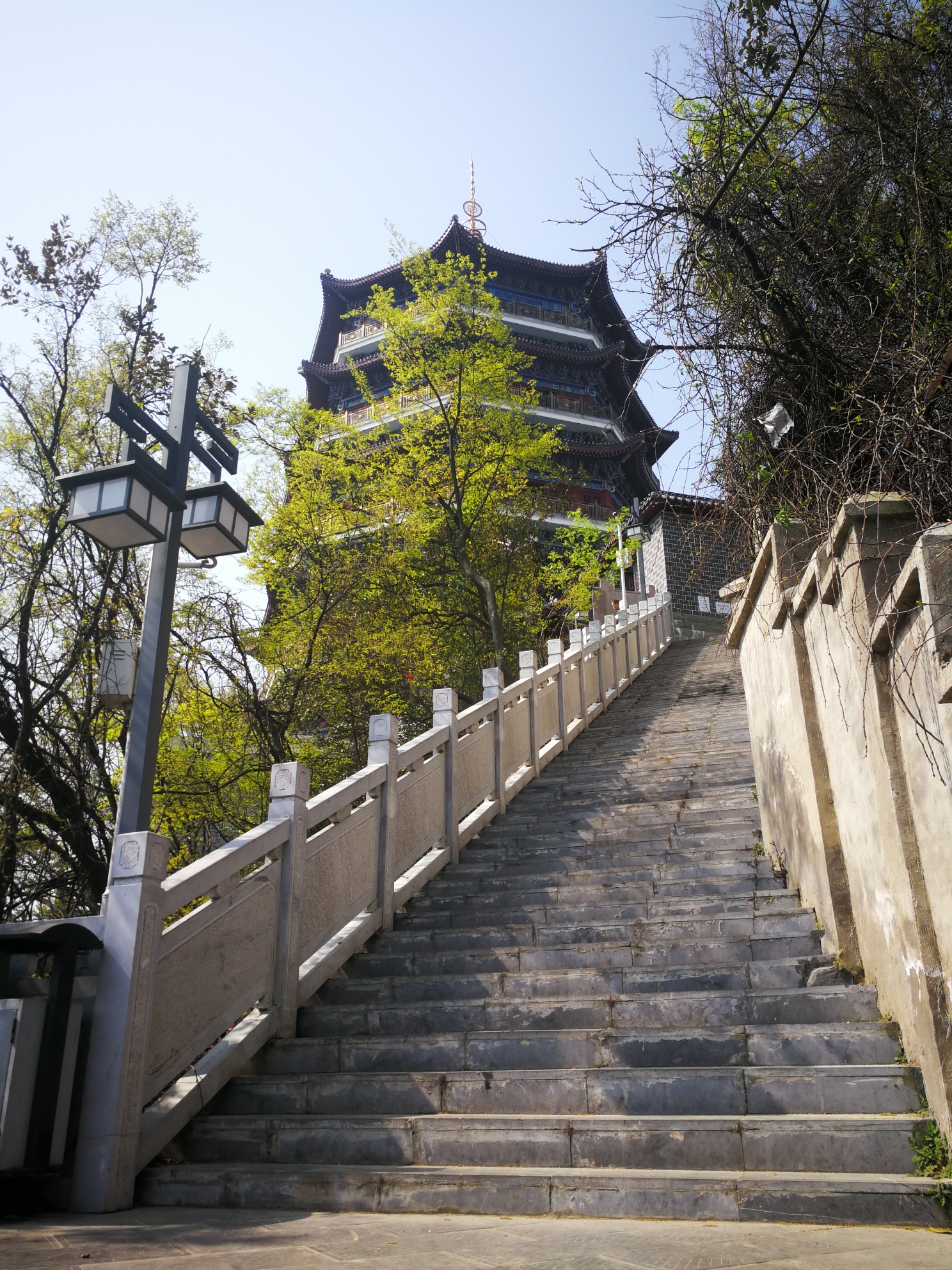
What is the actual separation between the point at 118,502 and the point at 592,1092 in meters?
3.92

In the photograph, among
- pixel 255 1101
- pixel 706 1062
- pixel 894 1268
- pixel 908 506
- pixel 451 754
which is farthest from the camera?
pixel 451 754

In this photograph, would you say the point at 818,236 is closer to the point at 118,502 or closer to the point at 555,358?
the point at 118,502

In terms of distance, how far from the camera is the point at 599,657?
15.4m

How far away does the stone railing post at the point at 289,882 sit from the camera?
572 cm

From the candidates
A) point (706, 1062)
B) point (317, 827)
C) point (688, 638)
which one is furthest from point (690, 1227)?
point (688, 638)

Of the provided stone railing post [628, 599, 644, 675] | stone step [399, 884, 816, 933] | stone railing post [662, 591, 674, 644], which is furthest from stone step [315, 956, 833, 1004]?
stone railing post [662, 591, 674, 644]

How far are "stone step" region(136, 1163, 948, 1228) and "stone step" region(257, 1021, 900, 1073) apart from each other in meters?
0.74

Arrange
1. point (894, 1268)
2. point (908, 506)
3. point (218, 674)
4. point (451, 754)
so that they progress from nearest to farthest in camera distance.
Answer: point (894, 1268) < point (908, 506) < point (451, 754) < point (218, 674)

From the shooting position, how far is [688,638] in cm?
2586

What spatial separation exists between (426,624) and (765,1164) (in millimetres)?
13309

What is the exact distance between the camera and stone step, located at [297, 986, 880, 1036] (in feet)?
15.4

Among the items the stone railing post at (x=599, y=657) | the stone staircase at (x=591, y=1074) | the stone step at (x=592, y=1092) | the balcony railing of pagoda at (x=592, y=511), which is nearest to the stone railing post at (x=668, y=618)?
the stone railing post at (x=599, y=657)

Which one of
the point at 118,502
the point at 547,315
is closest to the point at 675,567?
the point at 547,315

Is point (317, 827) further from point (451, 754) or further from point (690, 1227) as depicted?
point (690, 1227)
